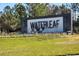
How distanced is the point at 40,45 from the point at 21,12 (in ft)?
2.31

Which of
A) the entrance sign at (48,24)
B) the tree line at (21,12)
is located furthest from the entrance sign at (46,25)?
the tree line at (21,12)

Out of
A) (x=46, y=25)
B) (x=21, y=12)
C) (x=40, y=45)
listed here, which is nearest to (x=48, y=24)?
(x=46, y=25)

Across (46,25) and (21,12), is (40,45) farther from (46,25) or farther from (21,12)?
(21,12)

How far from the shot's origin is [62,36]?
13695 millimetres

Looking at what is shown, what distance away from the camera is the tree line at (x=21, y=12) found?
13.7 meters

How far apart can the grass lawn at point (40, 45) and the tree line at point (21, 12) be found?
22cm

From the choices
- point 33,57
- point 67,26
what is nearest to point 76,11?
point 67,26

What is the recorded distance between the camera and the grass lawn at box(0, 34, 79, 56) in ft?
44.7

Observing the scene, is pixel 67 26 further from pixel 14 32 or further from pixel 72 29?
pixel 14 32

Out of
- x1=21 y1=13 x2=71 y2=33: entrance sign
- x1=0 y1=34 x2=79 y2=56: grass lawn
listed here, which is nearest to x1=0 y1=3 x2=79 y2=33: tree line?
x1=21 y1=13 x2=71 y2=33: entrance sign

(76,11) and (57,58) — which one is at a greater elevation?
(76,11)

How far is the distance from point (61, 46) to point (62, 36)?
19 centimetres

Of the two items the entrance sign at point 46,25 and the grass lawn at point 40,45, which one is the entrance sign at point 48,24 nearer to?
the entrance sign at point 46,25

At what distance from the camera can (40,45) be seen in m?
13.7
